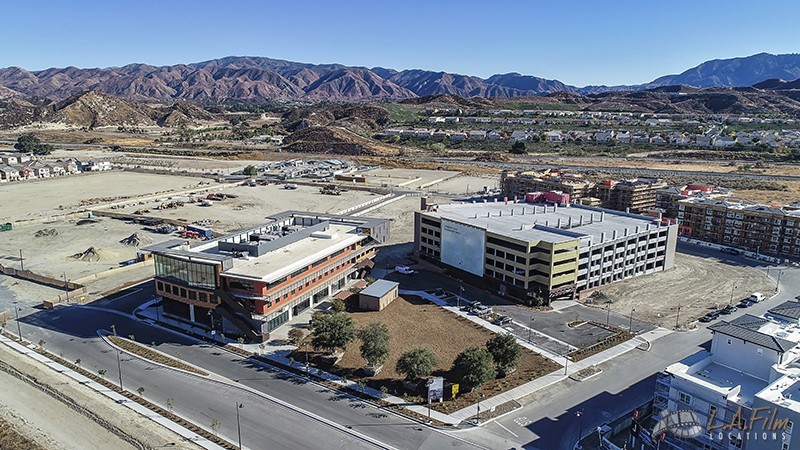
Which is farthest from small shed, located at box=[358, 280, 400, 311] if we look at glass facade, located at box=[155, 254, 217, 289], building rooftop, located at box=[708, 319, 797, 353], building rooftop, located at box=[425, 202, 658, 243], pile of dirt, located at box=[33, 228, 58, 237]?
pile of dirt, located at box=[33, 228, 58, 237]

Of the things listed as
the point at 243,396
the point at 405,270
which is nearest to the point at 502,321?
the point at 405,270

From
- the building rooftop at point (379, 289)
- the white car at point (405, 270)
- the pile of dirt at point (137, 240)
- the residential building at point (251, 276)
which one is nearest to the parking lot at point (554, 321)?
the white car at point (405, 270)

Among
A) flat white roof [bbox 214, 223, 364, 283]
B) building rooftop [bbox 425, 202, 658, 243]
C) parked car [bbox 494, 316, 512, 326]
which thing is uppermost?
building rooftop [bbox 425, 202, 658, 243]

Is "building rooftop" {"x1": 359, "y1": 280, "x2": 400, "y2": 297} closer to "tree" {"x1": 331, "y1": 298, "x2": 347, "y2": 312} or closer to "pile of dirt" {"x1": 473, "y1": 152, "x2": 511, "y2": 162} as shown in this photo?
"tree" {"x1": 331, "y1": 298, "x2": 347, "y2": 312}

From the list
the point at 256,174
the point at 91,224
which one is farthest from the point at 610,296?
the point at 256,174

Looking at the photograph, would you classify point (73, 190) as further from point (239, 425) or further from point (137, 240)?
point (239, 425)

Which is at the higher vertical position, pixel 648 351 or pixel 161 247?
pixel 161 247

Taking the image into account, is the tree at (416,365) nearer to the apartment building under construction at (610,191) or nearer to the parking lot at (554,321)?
the parking lot at (554,321)

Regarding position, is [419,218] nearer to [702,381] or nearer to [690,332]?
[690,332]
